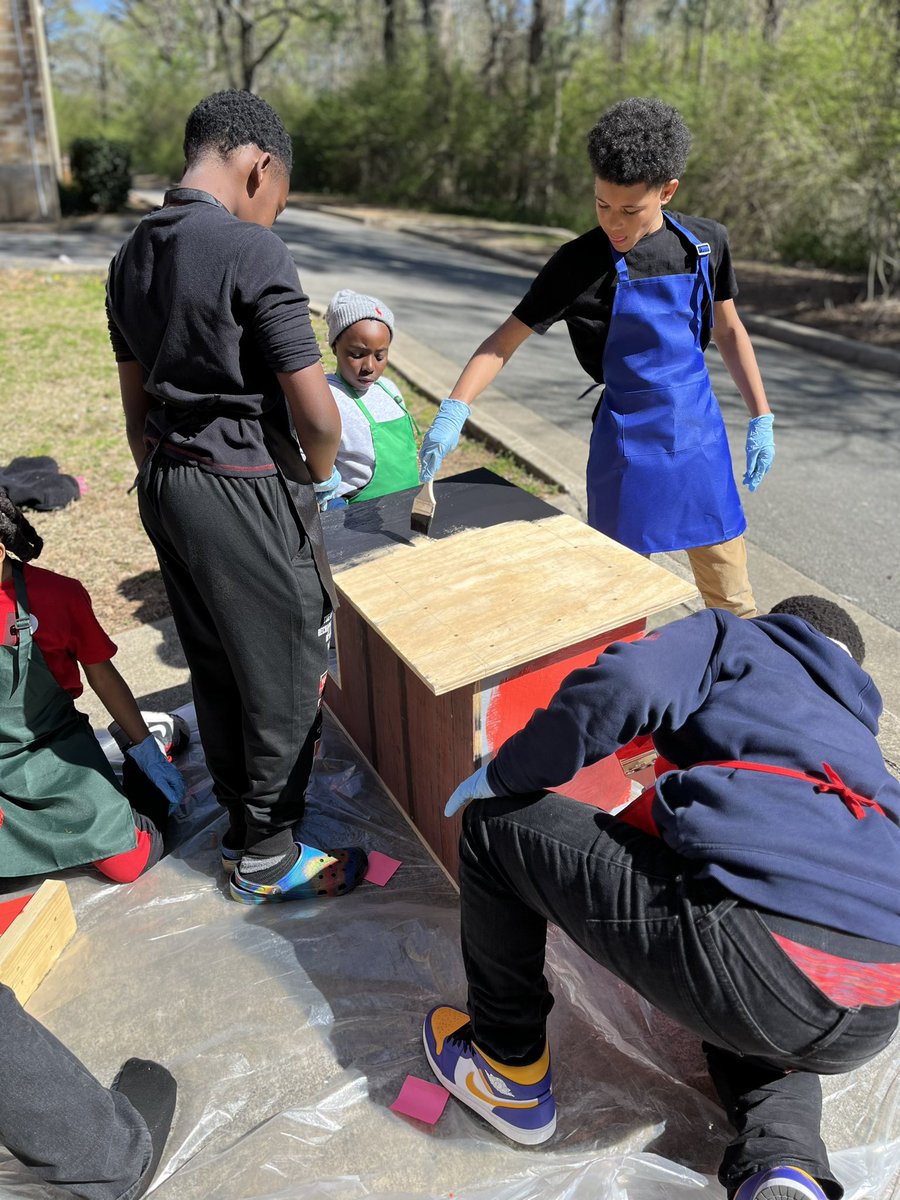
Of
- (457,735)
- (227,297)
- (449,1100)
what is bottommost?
(449,1100)

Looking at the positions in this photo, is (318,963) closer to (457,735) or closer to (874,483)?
(457,735)

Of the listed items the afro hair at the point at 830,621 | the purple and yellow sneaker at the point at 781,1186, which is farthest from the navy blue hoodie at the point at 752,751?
the purple and yellow sneaker at the point at 781,1186

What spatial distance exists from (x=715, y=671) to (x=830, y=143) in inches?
406

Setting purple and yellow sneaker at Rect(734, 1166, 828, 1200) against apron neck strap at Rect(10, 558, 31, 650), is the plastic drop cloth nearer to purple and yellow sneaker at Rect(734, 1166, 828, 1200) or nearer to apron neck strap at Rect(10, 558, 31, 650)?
purple and yellow sneaker at Rect(734, 1166, 828, 1200)

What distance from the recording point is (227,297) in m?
1.56

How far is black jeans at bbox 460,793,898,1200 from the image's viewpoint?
133cm

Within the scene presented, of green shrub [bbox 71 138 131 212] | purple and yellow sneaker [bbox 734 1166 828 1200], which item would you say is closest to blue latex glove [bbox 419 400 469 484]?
purple and yellow sneaker [bbox 734 1166 828 1200]

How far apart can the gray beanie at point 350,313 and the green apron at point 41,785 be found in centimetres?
111

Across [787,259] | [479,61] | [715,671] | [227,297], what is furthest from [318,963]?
[479,61]

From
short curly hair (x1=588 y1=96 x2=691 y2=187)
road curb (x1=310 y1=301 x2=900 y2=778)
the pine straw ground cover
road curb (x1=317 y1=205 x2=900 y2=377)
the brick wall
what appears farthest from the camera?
the brick wall

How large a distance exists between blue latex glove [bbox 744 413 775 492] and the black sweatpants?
159 cm

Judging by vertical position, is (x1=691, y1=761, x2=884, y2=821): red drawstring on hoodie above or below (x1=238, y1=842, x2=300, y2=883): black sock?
above

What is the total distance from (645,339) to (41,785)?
1.90 metres

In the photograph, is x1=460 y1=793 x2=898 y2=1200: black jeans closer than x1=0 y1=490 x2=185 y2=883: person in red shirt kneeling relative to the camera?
Yes
